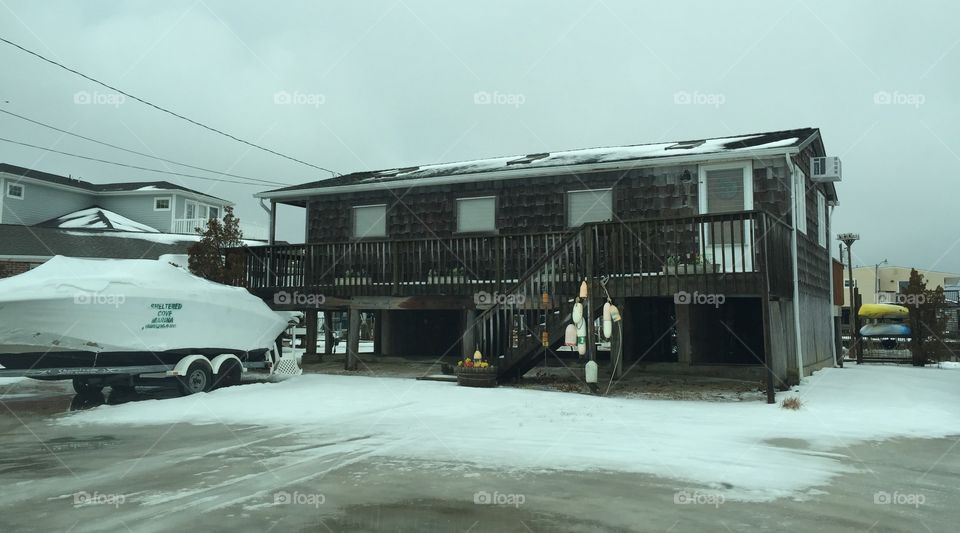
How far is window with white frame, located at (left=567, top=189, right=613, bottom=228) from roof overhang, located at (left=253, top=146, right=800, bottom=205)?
552 millimetres

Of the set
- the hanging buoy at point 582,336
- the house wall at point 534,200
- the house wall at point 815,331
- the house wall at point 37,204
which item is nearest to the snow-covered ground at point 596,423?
the hanging buoy at point 582,336

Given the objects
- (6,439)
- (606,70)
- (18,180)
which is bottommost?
(6,439)

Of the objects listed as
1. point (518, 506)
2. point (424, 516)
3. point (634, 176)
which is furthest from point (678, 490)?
point (634, 176)

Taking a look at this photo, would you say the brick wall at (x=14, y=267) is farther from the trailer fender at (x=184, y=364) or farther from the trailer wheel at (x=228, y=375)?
the trailer fender at (x=184, y=364)

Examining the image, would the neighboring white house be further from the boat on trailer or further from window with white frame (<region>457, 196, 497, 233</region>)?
the boat on trailer

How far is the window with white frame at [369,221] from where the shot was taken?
1872 cm

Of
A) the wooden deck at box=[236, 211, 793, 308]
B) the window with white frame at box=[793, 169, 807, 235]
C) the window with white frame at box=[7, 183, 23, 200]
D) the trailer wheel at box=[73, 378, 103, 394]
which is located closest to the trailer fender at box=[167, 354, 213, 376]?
the trailer wheel at box=[73, 378, 103, 394]

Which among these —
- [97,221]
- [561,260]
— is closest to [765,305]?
[561,260]

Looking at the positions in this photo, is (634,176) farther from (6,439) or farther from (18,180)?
(18,180)

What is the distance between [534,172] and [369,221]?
5260 mm

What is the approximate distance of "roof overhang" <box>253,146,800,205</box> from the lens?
14444mm

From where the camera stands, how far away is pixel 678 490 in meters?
5.68

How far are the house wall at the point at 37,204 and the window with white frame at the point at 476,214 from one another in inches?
1196

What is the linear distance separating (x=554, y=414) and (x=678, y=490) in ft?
14.3
